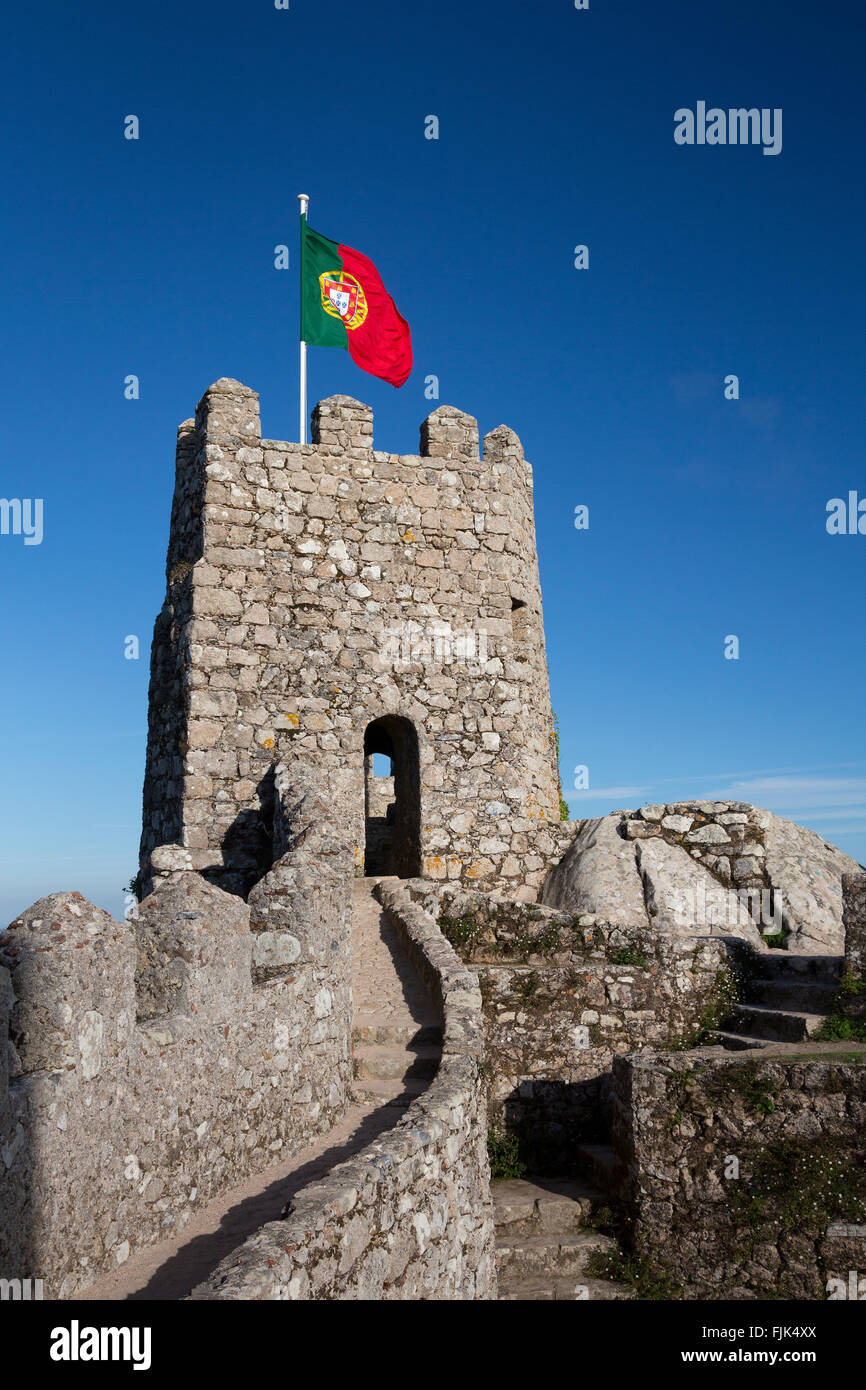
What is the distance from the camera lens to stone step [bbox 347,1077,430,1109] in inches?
267

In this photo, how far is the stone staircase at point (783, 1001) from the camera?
939 cm

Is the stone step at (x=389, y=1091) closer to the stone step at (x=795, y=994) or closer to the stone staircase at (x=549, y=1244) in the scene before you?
the stone staircase at (x=549, y=1244)

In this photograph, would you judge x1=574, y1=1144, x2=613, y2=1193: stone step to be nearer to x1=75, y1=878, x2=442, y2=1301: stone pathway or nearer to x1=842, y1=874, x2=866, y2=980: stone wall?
x1=75, y1=878, x2=442, y2=1301: stone pathway

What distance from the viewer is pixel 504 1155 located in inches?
376

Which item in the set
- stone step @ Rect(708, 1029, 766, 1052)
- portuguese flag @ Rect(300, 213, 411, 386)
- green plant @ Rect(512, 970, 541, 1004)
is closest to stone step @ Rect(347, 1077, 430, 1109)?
green plant @ Rect(512, 970, 541, 1004)

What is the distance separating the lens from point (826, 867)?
12867 mm

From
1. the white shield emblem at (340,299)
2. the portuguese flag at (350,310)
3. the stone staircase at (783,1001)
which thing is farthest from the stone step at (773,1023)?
the white shield emblem at (340,299)

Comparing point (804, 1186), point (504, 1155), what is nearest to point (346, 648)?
point (504, 1155)

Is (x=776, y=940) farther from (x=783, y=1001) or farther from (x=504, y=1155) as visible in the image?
(x=504, y=1155)

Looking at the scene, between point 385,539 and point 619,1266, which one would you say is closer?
point 619,1266

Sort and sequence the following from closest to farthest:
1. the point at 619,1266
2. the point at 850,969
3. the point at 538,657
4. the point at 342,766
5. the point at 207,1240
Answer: the point at 207,1240
the point at 619,1266
the point at 850,969
the point at 342,766
the point at 538,657
